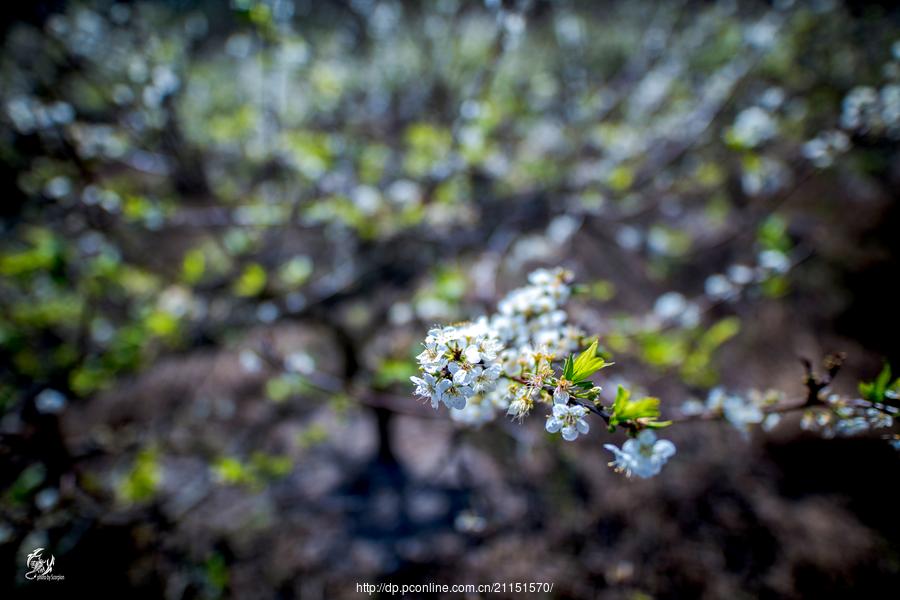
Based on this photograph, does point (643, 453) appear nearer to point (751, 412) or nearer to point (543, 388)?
point (543, 388)

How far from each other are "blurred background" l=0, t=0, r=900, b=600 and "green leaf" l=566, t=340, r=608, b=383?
94 cm

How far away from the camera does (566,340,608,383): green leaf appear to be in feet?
3.23

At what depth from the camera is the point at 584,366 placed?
3.29 feet

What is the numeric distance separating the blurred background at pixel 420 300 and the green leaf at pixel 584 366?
94cm

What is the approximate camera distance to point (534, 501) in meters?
2.97

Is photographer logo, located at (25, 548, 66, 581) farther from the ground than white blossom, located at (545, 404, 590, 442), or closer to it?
closer to it

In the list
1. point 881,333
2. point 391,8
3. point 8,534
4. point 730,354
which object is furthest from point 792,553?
point 391,8

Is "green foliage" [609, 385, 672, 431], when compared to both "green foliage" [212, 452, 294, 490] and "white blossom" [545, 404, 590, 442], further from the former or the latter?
"green foliage" [212, 452, 294, 490]

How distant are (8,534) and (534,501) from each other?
301cm

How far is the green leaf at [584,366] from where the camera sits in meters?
0.99

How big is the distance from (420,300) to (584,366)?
1702 mm

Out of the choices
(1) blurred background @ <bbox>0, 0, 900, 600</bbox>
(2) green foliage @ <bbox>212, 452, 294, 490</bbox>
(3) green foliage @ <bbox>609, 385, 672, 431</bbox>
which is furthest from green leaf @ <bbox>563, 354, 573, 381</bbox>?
(2) green foliage @ <bbox>212, 452, 294, 490</bbox>

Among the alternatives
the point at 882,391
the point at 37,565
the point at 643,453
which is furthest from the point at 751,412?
the point at 37,565

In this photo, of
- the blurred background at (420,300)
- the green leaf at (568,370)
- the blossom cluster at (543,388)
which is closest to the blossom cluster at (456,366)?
the blossom cluster at (543,388)
